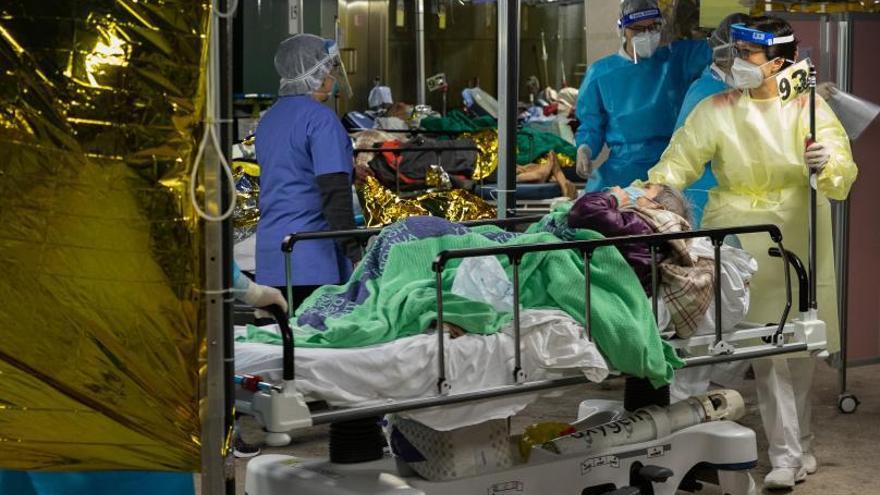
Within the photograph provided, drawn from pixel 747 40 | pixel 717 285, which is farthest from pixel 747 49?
pixel 717 285

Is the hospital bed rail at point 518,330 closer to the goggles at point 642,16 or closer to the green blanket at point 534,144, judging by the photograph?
the goggles at point 642,16

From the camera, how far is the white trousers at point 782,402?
5250 mm

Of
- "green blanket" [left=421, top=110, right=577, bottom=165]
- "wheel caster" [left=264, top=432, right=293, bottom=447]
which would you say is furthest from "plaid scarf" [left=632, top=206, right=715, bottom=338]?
"green blanket" [left=421, top=110, right=577, bottom=165]

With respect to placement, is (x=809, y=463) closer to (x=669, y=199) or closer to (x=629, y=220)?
(x=669, y=199)

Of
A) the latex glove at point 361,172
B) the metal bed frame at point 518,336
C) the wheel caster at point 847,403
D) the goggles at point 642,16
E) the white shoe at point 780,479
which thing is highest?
the goggles at point 642,16

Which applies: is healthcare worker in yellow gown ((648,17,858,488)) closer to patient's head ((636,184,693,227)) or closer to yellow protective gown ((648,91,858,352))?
yellow protective gown ((648,91,858,352))

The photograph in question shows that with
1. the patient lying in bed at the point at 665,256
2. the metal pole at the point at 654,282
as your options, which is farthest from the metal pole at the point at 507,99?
the metal pole at the point at 654,282

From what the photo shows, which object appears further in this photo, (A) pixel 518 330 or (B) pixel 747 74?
(B) pixel 747 74

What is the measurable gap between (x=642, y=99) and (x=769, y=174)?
127 centimetres

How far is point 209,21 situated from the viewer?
2994 mm

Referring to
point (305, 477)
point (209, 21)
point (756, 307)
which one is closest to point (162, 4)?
point (209, 21)

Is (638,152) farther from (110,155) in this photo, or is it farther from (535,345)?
(110,155)

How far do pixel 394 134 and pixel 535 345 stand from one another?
14.4 feet

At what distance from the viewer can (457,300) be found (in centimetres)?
385
